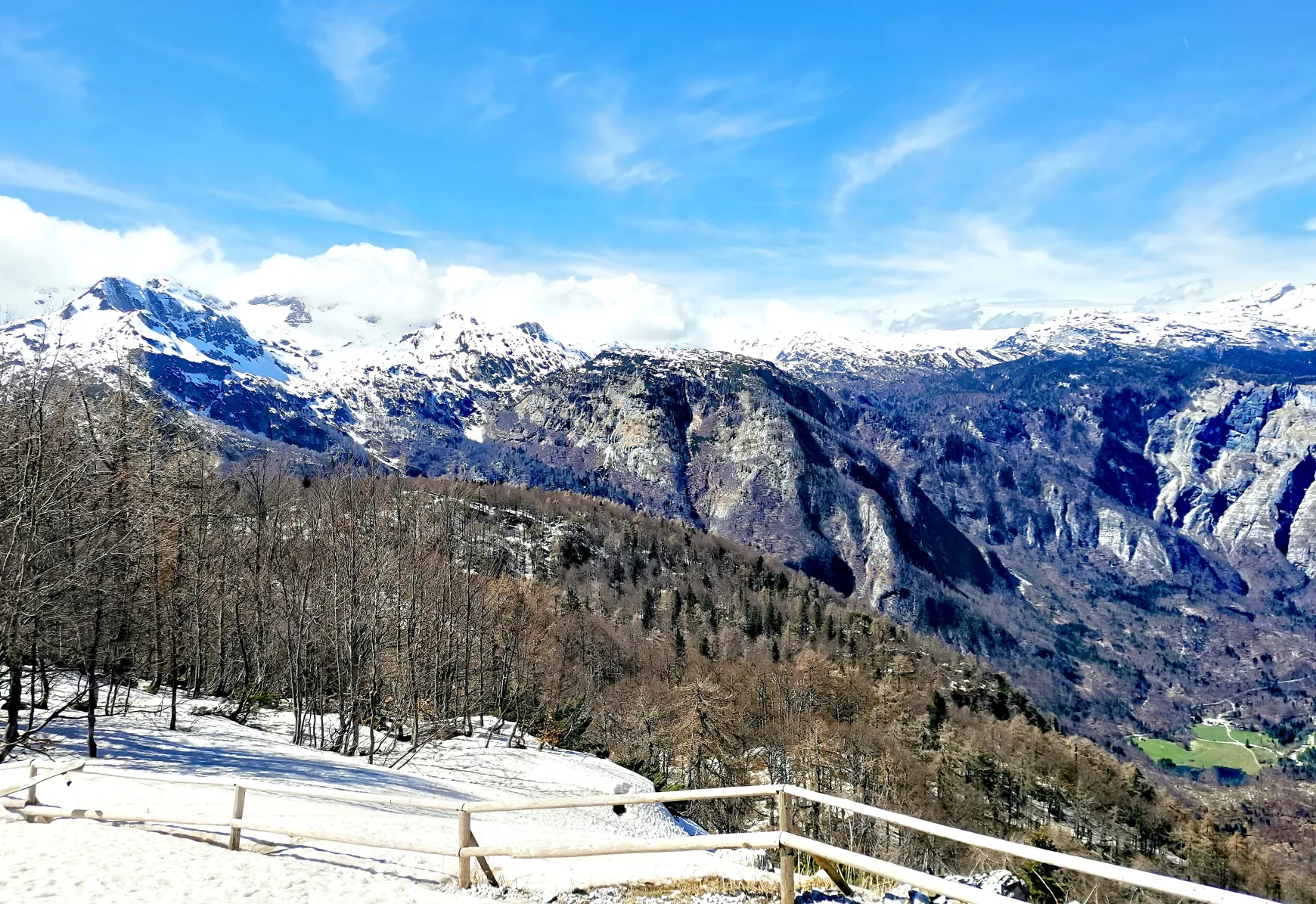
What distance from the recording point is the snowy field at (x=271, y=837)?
1122 cm

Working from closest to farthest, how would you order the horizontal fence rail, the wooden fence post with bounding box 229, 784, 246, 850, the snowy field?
the horizontal fence rail
the snowy field
the wooden fence post with bounding box 229, 784, 246, 850

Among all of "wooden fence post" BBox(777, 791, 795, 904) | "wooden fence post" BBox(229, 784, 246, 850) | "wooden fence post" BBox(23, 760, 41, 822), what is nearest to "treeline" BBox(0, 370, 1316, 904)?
"wooden fence post" BBox(23, 760, 41, 822)

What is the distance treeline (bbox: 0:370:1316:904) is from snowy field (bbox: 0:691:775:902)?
3.91 m

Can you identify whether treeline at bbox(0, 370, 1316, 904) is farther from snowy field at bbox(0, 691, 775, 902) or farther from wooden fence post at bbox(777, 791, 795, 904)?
wooden fence post at bbox(777, 791, 795, 904)

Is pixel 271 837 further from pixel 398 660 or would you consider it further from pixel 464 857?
pixel 398 660

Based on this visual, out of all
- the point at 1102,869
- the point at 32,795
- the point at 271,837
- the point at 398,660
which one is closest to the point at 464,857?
the point at 271,837

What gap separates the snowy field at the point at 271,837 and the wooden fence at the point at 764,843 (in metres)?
0.38

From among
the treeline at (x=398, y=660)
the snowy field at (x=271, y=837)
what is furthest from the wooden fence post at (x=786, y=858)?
the treeline at (x=398, y=660)

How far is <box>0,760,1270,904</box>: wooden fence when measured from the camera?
20.1ft

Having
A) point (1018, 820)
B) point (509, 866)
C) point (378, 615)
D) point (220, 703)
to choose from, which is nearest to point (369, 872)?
point (509, 866)

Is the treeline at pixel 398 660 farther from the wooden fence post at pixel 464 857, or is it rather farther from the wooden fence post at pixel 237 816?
the wooden fence post at pixel 237 816

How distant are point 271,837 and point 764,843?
1062 cm

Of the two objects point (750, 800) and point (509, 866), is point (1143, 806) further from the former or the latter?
point (509, 866)

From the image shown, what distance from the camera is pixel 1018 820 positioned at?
82625mm
